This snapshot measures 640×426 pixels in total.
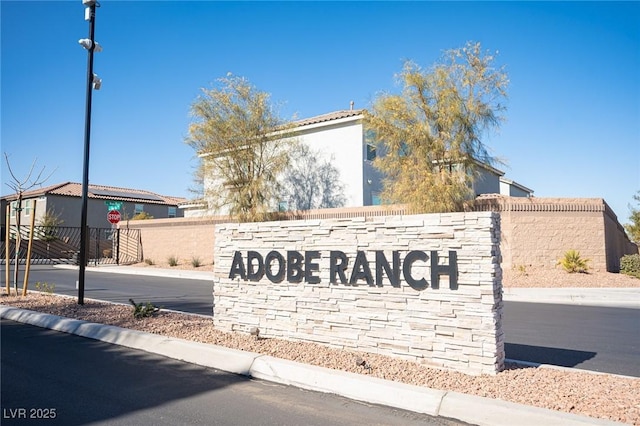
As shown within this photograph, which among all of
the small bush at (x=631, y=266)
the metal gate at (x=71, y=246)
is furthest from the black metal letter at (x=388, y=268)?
the metal gate at (x=71, y=246)

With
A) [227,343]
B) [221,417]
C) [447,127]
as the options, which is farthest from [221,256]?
[447,127]

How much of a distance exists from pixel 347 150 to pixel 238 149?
240 inches

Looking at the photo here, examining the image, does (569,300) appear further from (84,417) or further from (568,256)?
(84,417)

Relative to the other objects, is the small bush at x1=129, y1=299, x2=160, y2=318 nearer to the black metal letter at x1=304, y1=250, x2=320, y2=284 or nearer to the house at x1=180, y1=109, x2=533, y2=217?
the black metal letter at x1=304, y1=250, x2=320, y2=284

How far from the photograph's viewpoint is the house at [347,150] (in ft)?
86.9

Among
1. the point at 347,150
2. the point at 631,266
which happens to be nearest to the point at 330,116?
the point at 347,150

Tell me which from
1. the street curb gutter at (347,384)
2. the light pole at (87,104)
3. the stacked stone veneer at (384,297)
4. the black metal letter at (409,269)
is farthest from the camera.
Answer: the light pole at (87,104)

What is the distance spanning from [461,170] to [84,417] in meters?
17.6

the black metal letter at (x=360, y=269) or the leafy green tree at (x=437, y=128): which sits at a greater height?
the leafy green tree at (x=437, y=128)

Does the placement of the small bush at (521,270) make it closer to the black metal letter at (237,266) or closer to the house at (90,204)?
the black metal letter at (237,266)

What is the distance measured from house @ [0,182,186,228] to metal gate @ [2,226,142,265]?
78.1 inches

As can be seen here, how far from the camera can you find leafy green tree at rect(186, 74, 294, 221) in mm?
24906

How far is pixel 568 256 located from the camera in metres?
18.6

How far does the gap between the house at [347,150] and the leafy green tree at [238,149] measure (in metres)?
1.16
